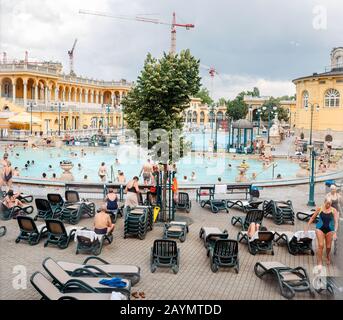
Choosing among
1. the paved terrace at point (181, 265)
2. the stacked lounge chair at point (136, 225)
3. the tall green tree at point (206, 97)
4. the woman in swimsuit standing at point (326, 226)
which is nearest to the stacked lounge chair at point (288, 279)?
the paved terrace at point (181, 265)

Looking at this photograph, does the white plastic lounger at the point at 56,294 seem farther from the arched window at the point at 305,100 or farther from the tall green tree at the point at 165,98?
the arched window at the point at 305,100

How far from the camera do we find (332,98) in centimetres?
5009

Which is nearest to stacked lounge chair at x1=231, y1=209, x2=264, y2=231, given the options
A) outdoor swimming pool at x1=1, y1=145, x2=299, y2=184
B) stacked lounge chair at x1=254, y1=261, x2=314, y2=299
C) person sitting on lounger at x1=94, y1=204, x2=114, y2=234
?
stacked lounge chair at x1=254, y1=261, x2=314, y2=299

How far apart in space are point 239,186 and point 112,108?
59.8 m

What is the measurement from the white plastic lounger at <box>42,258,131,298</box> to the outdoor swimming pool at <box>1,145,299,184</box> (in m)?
17.5

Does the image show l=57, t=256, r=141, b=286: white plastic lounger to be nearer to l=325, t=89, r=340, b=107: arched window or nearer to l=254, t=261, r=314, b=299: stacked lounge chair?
l=254, t=261, r=314, b=299: stacked lounge chair

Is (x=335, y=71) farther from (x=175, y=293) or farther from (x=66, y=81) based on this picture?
(x=175, y=293)

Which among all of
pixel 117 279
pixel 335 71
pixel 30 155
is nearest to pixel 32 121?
pixel 30 155

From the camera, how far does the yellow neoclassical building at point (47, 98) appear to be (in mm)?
55719

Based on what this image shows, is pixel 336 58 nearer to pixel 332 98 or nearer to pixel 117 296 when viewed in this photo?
pixel 332 98

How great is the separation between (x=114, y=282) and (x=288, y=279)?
333cm

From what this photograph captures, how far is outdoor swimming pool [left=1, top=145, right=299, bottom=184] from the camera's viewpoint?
28.3m

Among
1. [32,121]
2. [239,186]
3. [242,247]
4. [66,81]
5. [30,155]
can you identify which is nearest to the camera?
[242,247]

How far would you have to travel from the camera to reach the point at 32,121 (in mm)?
47531
